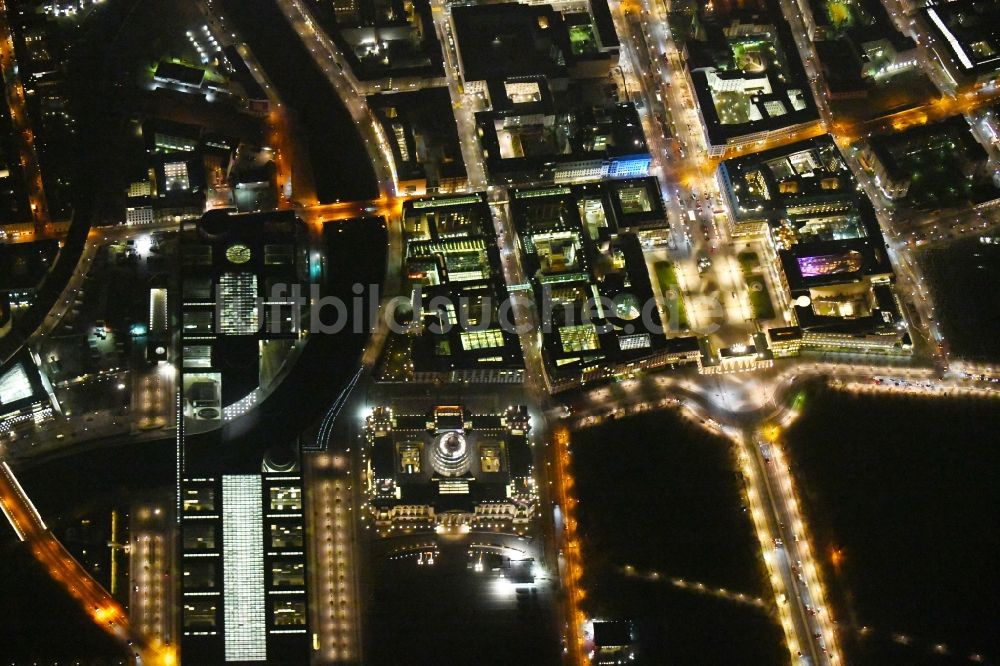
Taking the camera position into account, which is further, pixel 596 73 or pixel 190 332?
pixel 596 73

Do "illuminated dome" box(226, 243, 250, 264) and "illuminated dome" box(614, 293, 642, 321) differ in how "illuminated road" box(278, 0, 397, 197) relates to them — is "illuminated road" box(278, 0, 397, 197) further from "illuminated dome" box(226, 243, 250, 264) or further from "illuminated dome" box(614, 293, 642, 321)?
"illuminated dome" box(614, 293, 642, 321)

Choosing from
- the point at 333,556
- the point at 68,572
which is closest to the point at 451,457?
the point at 333,556

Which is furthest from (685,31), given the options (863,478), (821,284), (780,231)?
(863,478)

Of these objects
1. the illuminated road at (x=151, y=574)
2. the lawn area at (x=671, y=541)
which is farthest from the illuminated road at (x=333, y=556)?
the lawn area at (x=671, y=541)

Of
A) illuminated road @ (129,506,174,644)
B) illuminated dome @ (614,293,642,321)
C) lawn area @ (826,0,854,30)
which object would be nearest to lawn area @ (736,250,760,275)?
illuminated dome @ (614,293,642,321)

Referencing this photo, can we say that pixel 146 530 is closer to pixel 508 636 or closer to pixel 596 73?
pixel 508 636

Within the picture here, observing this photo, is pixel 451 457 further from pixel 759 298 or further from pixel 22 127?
pixel 22 127
